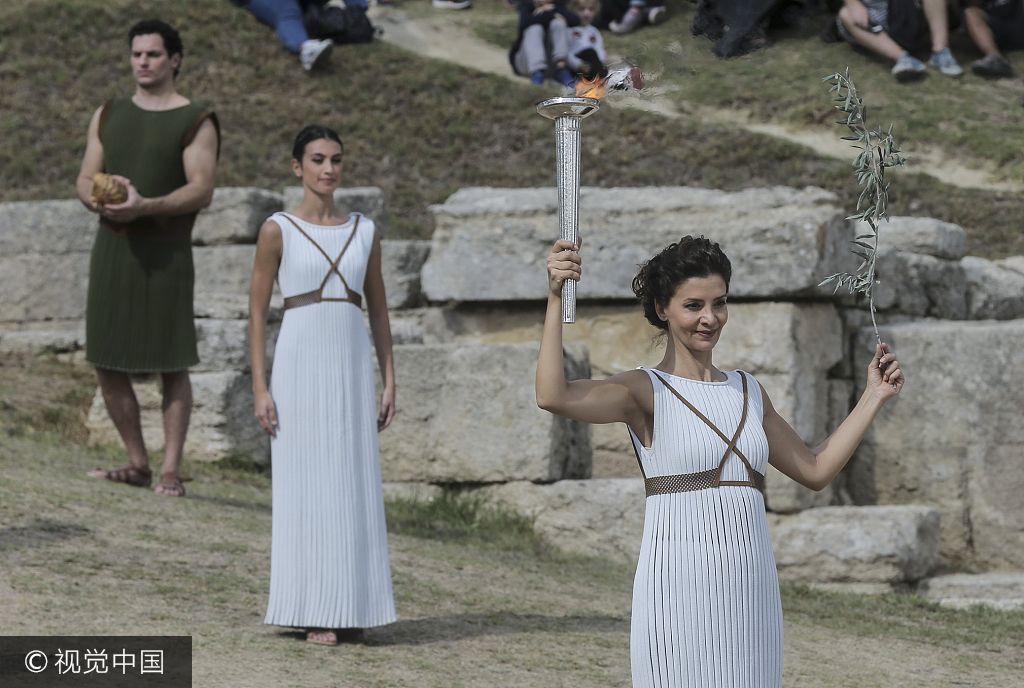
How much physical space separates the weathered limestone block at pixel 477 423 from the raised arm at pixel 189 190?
139 centimetres

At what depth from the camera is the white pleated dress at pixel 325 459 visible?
539cm

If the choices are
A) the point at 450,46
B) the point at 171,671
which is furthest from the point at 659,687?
the point at 450,46

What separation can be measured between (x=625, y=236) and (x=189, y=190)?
2.31 m

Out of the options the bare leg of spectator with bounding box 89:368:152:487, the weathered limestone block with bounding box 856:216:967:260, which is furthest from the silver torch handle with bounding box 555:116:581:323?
the weathered limestone block with bounding box 856:216:967:260

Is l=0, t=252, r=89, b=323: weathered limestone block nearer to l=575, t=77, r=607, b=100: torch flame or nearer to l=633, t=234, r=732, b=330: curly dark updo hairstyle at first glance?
l=575, t=77, r=607, b=100: torch flame

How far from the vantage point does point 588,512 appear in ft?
24.7

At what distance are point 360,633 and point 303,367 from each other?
949 mm

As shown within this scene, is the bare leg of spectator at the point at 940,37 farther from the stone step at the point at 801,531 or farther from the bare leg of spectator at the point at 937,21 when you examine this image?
the stone step at the point at 801,531

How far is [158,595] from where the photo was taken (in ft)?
18.4

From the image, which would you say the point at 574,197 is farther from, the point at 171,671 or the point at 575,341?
the point at 575,341

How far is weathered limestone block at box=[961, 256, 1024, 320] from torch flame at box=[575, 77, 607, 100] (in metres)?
5.92

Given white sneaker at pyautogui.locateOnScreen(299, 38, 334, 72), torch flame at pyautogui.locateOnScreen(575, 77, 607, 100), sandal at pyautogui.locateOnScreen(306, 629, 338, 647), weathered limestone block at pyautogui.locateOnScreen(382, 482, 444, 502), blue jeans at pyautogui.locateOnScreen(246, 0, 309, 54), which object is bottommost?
sandal at pyautogui.locateOnScreen(306, 629, 338, 647)

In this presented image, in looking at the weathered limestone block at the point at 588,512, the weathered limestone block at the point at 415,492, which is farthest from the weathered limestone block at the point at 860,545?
the weathered limestone block at the point at 415,492

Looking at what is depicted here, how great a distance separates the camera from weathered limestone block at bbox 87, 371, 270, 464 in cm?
835
